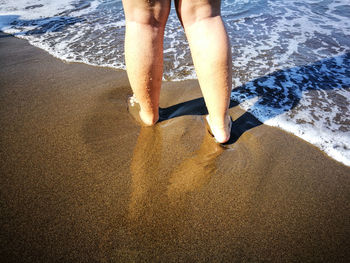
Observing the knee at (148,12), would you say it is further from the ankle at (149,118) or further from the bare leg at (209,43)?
the ankle at (149,118)

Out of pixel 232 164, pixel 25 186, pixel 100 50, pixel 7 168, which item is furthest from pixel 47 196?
pixel 100 50

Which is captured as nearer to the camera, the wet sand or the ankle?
the wet sand

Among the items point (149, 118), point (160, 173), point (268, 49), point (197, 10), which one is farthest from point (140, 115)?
point (268, 49)

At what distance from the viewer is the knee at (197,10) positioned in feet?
3.20

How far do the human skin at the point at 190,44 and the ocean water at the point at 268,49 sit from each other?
2.32ft

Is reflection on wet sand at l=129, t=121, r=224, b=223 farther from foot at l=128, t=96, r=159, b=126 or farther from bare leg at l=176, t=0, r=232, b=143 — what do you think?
bare leg at l=176, t=0, r=232, b=143

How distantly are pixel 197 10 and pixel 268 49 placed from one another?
207 cm

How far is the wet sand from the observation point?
86cm

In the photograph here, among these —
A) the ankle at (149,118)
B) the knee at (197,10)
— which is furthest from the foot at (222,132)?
the knee at (197,10)

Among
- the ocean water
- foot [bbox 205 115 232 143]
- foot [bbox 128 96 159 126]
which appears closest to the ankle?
foot [bbox 128 96 159 126]

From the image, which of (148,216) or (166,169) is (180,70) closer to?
(166,169)

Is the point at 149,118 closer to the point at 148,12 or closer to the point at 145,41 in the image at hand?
the point at 145,41

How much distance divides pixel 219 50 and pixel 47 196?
1.14 m

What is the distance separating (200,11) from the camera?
99 centimetres
